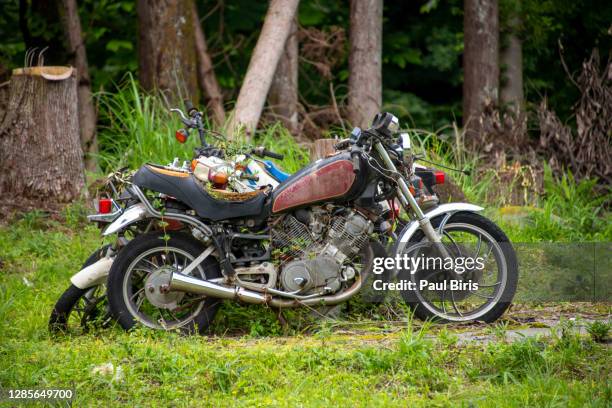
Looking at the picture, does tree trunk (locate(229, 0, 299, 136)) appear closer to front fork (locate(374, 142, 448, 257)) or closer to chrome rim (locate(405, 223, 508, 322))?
front fork (locate(374, 142, 448, 257))

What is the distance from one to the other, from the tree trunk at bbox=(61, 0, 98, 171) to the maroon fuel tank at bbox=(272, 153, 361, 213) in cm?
660

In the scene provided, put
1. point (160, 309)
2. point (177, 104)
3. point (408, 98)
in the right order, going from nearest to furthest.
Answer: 1. point (160, 309)
2. point (177, 104)
3. point (408, 98)

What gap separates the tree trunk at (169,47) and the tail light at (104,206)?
5.95 m

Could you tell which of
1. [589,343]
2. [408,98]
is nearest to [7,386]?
[589,343]

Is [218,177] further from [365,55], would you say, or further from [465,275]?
[365,55]

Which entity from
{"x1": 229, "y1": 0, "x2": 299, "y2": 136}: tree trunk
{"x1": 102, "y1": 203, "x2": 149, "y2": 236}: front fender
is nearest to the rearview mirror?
{"x1": 102, "y1": 203, "x2": 149, "y2": 236}: front fender

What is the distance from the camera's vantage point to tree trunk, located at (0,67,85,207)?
984 centimetres

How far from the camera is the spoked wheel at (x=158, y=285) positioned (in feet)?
20.6

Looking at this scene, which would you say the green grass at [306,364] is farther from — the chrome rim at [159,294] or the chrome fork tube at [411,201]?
the chrome fork tube at [411,201]

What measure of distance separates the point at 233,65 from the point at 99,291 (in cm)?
1041

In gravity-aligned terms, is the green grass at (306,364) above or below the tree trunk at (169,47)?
below

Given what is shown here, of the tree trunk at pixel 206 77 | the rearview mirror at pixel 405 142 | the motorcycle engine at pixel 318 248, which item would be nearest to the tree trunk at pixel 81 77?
the tree trunk at pixel 206 77

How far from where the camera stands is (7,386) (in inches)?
212

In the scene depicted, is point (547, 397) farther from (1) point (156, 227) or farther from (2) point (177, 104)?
(2) point (177, 104)
